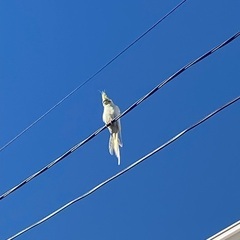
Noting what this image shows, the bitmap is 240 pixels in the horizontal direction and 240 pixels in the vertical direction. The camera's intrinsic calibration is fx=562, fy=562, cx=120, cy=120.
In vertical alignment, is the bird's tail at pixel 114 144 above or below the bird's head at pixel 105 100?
below

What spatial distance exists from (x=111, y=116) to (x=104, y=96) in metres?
0.47

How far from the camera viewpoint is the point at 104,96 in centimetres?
545

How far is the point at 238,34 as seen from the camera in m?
3.07

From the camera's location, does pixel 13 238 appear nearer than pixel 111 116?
Yes

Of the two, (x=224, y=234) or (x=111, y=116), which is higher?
(x=111, y=116)

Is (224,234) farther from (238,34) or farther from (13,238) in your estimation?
(238,34)

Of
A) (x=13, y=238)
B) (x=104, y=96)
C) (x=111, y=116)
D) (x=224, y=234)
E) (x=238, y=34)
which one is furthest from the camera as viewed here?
(x=224, y=234)

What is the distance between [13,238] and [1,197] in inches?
13.1

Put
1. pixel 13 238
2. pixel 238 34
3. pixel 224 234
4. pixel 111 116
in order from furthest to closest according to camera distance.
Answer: pixel 224 234 < pixel 111 116 < pixel 13 238 < pixel 238 34

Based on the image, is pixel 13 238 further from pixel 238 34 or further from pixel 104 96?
pixel 238 34

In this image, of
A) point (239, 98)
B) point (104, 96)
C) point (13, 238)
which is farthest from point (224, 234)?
point (239, 98)

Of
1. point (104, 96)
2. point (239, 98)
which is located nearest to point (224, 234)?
point (104, 96)

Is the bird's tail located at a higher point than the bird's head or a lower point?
lower

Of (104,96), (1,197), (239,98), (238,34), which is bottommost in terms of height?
(239,98)
